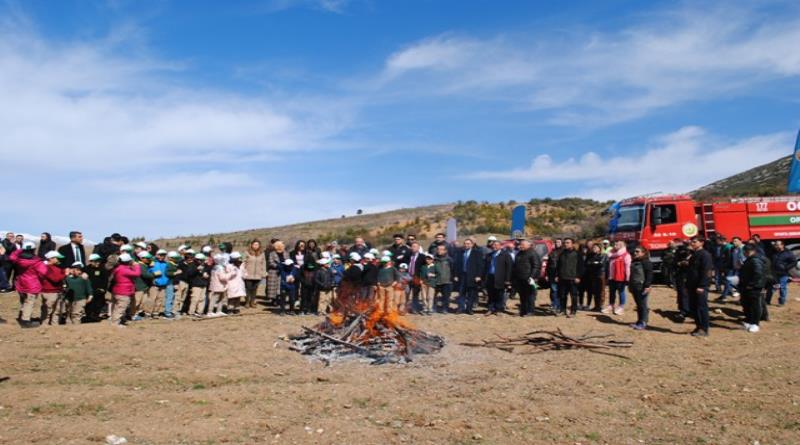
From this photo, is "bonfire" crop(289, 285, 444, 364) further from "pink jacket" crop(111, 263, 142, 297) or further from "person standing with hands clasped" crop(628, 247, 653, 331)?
"person standing with hands clasped" crop(628, 247, 653, 331)

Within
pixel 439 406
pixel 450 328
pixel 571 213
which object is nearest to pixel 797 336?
pixel 450 328

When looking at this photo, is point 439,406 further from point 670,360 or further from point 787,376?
point 787,376

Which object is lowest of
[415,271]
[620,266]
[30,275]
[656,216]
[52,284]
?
[620,266]

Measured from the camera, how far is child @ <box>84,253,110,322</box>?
456 inches

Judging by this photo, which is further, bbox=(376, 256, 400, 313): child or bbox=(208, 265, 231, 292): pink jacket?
bbox=(208, 265, 231, 292): pink jacket

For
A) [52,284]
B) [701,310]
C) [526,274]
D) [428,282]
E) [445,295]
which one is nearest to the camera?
[52,284]

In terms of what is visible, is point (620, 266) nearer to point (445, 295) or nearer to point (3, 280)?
point (445, 295)

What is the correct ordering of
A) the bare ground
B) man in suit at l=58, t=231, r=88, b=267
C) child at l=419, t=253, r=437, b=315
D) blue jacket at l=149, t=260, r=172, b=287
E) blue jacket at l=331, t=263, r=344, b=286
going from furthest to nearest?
blue jacket at l=331, t=263, r=344, b=286 < child at l=419, t=253, r=437, b=315 < blue jacket at l=149, t=260, r=172, b=287 < man in suit at l=58, t=231, r=88, b=267 < the bare ground

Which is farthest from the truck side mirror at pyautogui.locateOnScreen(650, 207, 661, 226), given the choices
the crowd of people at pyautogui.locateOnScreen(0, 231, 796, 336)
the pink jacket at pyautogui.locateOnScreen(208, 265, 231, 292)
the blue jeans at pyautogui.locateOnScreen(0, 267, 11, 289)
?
the blue jeans at pyautogui.locateOnScreen(0, 267, 11, 289)

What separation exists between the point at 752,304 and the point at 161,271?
1185 centimetres

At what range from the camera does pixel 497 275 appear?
13.3 m

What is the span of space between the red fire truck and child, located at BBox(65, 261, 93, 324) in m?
15.0

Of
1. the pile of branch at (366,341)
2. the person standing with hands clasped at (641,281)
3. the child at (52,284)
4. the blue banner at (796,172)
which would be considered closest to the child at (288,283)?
the pile of branch at (366,341)

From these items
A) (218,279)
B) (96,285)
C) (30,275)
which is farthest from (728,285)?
(30,275)
